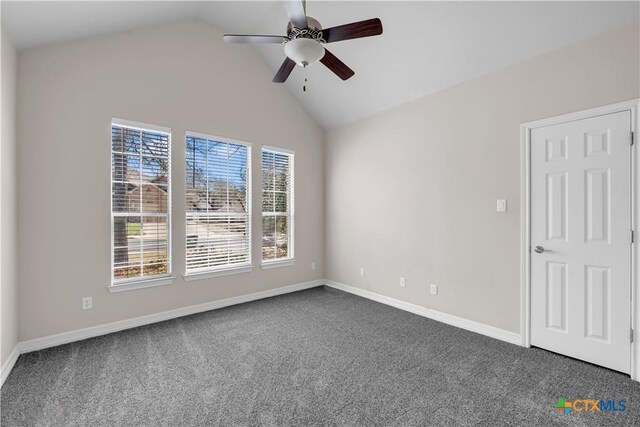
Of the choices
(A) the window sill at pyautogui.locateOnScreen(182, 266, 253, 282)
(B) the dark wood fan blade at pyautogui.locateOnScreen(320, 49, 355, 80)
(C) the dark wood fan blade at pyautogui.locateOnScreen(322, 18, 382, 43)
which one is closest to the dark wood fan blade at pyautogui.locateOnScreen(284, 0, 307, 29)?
(C) the dark wood fan blade at pyautogui.locateOnScreen(322, 18, 382, 43)

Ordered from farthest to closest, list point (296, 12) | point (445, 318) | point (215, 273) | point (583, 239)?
point (215, 273) → point (445, 318) → point (583, 239) → point (296, 12)

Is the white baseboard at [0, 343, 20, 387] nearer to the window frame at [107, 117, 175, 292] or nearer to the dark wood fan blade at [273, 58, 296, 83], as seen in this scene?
the window frame at [107, 117, 175, 292]

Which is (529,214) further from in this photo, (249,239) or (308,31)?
(249,239)

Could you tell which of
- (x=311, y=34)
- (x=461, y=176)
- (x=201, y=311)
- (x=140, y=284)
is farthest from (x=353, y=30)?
(x=201, y=311)

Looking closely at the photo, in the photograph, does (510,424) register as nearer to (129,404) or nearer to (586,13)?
(129,404)

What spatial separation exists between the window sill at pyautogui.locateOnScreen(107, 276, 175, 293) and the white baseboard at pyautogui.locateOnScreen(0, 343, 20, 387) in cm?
82

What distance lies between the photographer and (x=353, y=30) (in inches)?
A: 86.4

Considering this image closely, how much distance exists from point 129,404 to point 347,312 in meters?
2.51

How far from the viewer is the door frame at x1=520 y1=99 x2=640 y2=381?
2338 millimetres

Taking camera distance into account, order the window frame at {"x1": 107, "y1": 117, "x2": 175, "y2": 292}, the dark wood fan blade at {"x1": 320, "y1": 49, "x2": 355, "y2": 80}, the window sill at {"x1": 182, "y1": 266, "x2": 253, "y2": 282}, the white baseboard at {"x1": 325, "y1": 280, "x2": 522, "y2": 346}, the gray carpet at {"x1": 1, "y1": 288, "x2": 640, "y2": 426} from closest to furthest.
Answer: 1. the gray carpet at {"x1": 1, "y1": 288, "x2": 640, "y2": 426}
2. the dark wood fan blade at {"x1": 320, "y1": 49, "x2": 355, "y2": 80}
3. the white baseboard at {"x1": 325, "y1": 280, "x2": 522, "y2": 346}
4. the window frame at {"x1": 107, "y1": 117, "x2": 175, "y2": 292}
5. the window sill at {"x1": 182, "y1": 266, "x2": 253, "y2": 282}

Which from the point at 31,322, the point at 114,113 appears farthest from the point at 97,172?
the point at 31,322

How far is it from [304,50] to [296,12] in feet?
0.82

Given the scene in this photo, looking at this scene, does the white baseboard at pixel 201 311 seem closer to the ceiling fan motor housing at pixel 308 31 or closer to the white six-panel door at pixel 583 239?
the white six-panel door at pixel 583 239

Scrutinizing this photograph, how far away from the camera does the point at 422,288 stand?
12.6 feet
